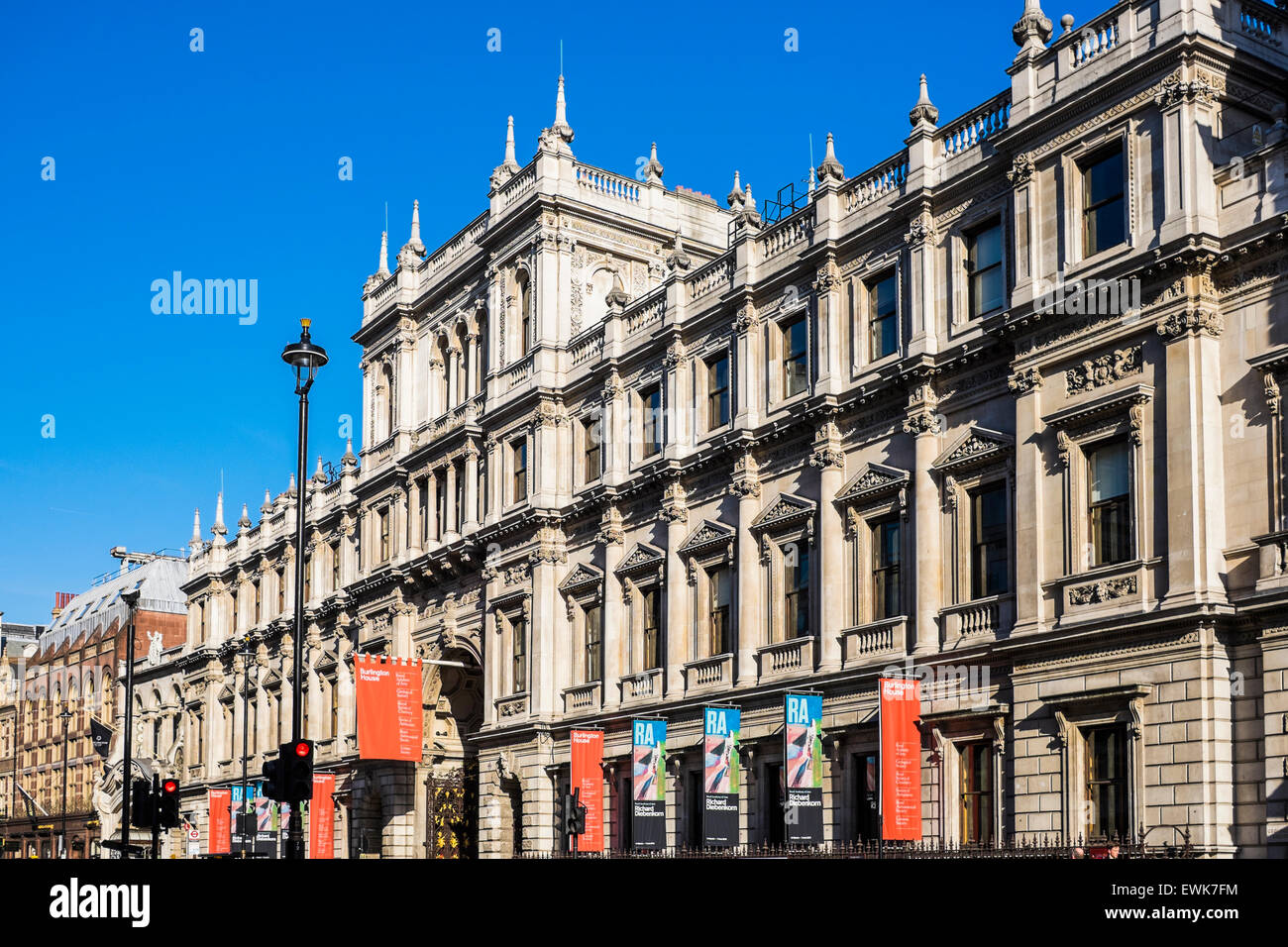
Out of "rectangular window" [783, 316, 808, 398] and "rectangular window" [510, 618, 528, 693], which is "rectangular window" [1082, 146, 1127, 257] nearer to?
"rectangular window" [783, 316, 808, 398]

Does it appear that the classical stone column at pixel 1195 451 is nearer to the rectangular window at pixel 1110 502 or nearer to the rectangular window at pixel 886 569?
the rectangular window at pixel 1110 502

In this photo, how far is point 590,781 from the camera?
132ft

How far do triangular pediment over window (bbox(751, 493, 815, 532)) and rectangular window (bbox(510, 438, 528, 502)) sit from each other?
460 inches

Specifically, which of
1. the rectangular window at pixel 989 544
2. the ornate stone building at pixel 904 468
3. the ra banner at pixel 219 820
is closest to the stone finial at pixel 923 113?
the ornate stone building at pixel 904 468

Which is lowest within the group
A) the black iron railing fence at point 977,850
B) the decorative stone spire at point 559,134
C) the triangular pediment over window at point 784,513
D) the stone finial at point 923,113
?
the black iron railing fence at point 977,850

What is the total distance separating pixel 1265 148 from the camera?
2489 cm

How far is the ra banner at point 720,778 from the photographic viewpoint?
34.7 metres

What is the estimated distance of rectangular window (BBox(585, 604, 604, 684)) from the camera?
42656 millimetres

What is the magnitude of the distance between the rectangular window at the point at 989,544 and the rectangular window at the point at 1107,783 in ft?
12.7

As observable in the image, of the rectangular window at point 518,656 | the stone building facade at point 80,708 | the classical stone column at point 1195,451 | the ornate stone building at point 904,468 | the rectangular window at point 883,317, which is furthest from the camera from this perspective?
the stone building facade at point 80,708

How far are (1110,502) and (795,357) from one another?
11.4 meters

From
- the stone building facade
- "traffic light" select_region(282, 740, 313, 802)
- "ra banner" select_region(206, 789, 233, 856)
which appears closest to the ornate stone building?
"traffic light" select_region(282, 740, 313, 802)

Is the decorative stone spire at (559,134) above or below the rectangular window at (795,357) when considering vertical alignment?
A: above

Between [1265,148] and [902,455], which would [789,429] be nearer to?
[902,455]
